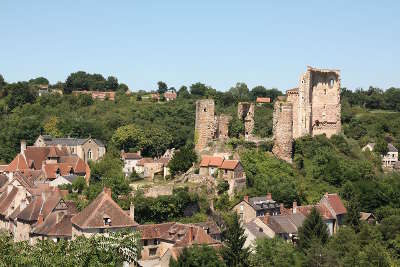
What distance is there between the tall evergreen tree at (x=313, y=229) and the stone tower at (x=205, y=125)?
1146 centimetres

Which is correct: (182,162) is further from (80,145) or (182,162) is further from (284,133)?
(80,145)

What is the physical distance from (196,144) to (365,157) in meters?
15.3

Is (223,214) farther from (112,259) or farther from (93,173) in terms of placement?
(112,259)

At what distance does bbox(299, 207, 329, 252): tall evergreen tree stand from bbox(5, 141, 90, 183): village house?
18.3 metres

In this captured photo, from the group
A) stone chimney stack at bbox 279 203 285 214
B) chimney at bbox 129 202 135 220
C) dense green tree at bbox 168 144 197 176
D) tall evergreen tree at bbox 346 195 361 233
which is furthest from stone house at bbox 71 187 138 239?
tall evergreen tree at bbox 346 195 361 233

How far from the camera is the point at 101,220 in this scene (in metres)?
34.1

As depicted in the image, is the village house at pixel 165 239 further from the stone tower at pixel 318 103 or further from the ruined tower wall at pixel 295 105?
the stone tower at pixel 318 103

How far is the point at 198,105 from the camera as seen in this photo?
48.7m

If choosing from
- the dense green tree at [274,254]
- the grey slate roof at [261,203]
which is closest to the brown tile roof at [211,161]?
the grey slate roof at [261,203]

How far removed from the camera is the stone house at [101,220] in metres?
33.8

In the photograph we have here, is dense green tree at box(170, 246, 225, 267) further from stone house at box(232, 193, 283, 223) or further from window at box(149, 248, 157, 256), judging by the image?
stone house at box(232, 193, 283, 223)

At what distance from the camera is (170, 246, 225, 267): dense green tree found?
3316 centimetres

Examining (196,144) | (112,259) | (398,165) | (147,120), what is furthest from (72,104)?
(112,259)

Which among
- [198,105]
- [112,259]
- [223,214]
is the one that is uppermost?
[198,105]
